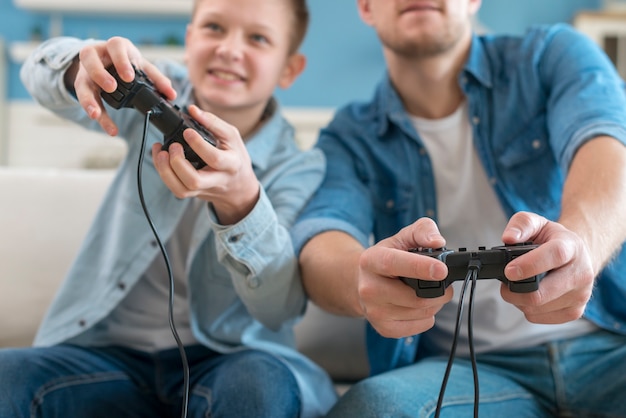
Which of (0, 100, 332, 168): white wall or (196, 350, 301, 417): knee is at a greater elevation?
(196, 350, 301, 417): knee

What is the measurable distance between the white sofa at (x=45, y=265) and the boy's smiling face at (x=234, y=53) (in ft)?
1.19

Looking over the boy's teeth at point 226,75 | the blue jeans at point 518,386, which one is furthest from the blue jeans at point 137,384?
the boy's teeth at point 226,75

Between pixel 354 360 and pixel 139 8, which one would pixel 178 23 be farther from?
pixel 354 360

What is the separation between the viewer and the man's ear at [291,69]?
4.00 ft

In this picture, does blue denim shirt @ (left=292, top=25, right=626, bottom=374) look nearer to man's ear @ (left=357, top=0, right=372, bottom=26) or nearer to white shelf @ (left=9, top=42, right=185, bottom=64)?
man's ear @ (left=357, top=0, right=372, bottom=26)

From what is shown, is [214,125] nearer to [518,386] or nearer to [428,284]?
[428,284]

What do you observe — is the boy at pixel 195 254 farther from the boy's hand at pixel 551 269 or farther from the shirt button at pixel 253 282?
the boy's hand at pixel 551 269

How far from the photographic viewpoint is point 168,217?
3.42 ft

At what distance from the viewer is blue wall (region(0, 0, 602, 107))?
3498 mm

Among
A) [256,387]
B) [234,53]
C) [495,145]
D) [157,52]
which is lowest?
[157,52]

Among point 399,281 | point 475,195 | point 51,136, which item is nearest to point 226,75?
point 475,195

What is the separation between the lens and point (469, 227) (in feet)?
3.64

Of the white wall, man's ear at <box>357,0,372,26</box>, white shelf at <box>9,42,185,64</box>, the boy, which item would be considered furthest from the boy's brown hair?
white shelf at <box>9,42,185,64</box>

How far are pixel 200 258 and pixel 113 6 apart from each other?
2737 mm
